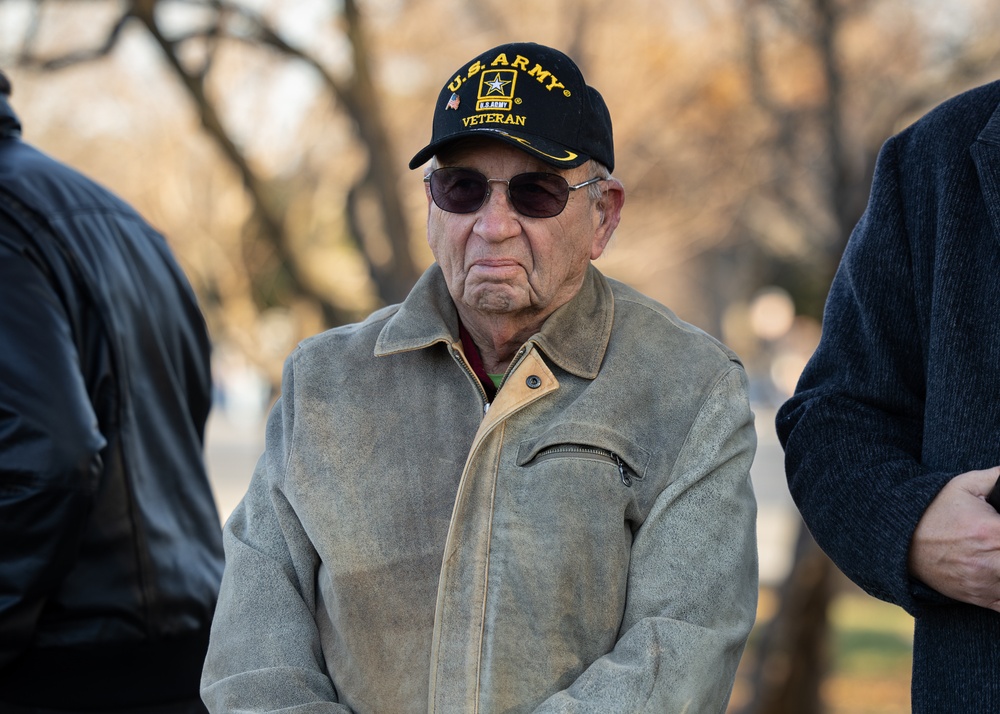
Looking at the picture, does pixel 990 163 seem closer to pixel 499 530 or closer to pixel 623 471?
pixel 623 471

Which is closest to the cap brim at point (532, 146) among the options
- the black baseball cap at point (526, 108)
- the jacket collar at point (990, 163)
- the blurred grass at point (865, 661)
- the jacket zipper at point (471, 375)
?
the black baseball cap at point (526, 108)

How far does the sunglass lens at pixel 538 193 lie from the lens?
7.48 ft

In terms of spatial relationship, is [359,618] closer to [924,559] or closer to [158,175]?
[924,559]

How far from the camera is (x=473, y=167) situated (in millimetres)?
2309

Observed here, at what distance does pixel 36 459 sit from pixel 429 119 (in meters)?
6.30

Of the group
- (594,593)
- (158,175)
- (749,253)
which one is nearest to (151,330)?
(594,593)

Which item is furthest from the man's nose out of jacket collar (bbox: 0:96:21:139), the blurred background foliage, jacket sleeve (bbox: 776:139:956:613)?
the blurred background foliage

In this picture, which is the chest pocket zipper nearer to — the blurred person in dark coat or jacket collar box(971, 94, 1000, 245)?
the blurred person in dark coat

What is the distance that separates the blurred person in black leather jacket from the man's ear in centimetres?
119

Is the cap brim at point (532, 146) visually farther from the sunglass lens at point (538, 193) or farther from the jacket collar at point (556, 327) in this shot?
the jacket collar at point (556, 327)

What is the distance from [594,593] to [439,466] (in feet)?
1.26

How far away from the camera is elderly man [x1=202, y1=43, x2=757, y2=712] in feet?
7.02

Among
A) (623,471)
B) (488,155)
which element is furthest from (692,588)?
(488,155)

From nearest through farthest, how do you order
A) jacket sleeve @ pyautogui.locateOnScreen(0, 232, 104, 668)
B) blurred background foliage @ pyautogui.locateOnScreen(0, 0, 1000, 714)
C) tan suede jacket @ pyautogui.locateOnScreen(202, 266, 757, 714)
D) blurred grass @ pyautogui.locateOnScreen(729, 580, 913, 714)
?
tan suede jacket @ pyautogui.locateOnScreen(202, 266, 757, 714) < jacket sleeve @ pyautogui.locateOnScreen(0, 232, 104, 668) < blurred background foliage @ pyautogui.locateOnScreen(0, 0, 1000, 714) < blurred grass @ pyautogui.locateOnScreen(729, 580, 913, 714)
